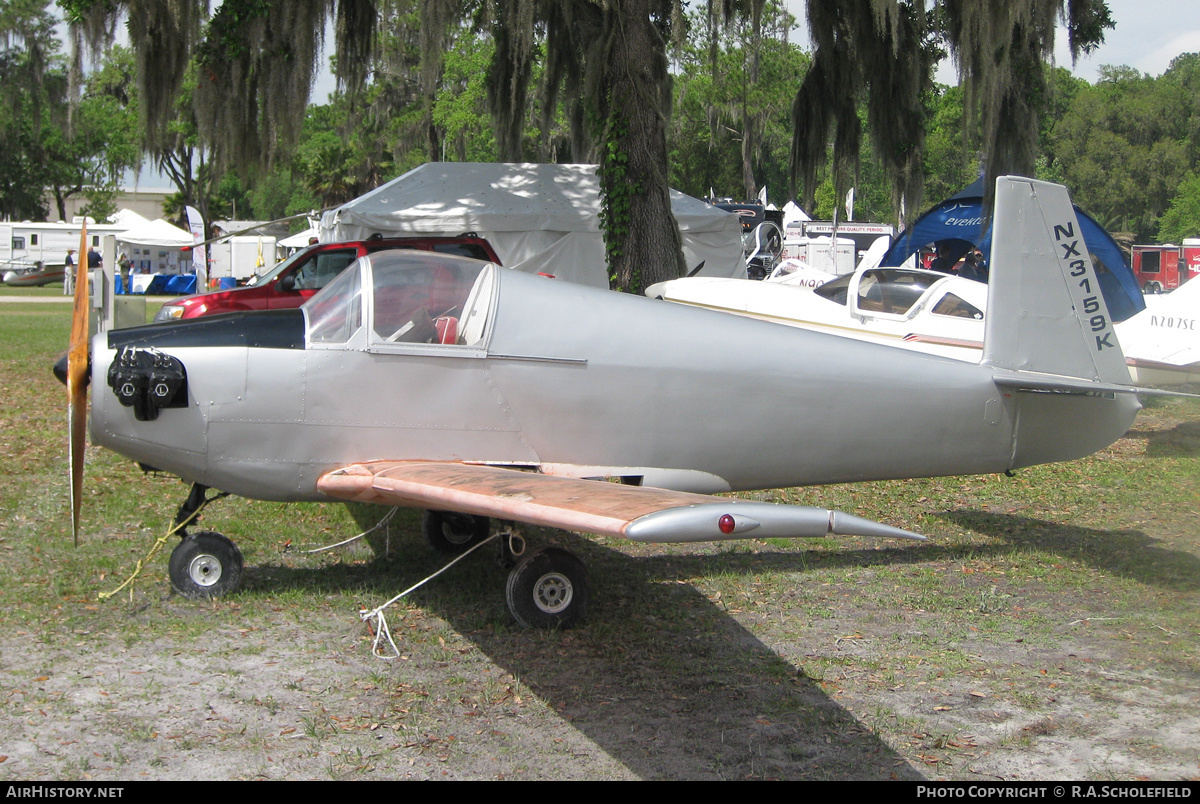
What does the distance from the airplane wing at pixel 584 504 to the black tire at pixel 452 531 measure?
1.15 meters

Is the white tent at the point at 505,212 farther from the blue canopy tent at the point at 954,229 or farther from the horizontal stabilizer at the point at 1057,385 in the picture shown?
the horizontal stabilizer at the point at 1057,385

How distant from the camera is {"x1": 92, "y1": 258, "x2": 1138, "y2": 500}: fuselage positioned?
5086mm

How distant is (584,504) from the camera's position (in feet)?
12.6

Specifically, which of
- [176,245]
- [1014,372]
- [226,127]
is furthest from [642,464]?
[176,245]

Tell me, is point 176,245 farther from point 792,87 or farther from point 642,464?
point 642,464

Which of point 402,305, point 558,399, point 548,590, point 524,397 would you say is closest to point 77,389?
point 402,305

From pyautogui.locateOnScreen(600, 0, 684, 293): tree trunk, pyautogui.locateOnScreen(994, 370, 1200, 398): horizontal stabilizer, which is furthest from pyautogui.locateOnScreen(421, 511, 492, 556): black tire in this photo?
pyautogui.locateOnScreen(600, 0, 684, 293): tree trunk

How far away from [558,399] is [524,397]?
0.19m

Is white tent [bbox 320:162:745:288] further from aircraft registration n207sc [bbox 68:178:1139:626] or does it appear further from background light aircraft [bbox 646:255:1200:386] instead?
aircraft registration n207sc [bbox 68:178:1139:626]

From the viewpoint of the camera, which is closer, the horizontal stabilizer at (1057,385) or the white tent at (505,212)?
the horizontal stabilizer at (1057,385)

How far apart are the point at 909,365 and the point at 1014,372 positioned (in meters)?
0.72

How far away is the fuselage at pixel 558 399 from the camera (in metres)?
5.09

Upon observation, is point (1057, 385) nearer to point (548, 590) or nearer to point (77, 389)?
point (548, 590)

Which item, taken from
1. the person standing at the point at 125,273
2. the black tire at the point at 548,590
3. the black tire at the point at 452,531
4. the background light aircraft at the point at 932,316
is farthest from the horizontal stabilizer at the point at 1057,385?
the person standing at the point at 125,273
